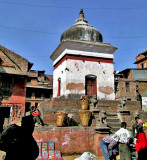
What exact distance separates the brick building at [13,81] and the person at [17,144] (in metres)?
17.9

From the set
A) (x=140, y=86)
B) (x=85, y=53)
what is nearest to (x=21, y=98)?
(x=85, y=53)

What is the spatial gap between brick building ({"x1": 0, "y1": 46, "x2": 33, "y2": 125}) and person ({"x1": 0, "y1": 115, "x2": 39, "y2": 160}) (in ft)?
58.8

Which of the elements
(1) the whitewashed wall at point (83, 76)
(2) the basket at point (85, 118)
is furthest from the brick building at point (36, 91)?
(2) the basket at point (85, 118)

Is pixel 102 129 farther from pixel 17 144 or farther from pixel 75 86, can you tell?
pixel 17 144

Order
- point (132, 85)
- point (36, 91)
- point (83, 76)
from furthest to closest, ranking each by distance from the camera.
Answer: point (36, 91)
point (132, 85)
point (83, 76)

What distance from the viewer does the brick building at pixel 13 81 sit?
19500mm

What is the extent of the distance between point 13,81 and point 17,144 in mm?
19089

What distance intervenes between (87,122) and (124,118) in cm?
318

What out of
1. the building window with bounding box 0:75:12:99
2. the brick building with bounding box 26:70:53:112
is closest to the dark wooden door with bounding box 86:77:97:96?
the building window with bounding box 0:75:12:99

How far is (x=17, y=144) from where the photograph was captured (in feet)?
7.50

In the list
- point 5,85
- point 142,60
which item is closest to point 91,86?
point 5,85

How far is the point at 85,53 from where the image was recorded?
15953 millimetres

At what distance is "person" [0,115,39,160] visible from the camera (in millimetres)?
2242

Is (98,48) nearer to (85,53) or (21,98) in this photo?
(85,53)
